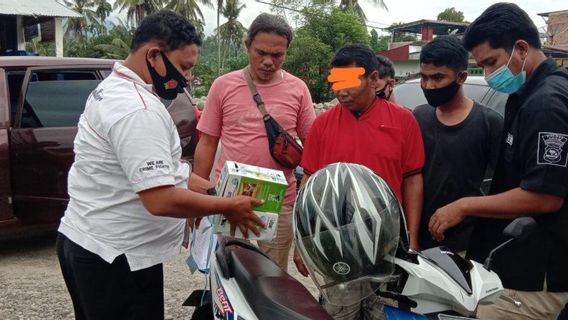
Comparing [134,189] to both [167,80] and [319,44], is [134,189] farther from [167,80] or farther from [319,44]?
[319,44]

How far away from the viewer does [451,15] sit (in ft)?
151

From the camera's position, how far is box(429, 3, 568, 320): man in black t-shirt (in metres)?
1.91

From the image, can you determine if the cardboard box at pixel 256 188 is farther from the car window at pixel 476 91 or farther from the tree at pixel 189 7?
the tree at pixel 189 7

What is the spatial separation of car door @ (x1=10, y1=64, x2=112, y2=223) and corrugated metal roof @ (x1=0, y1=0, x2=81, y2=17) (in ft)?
32.5

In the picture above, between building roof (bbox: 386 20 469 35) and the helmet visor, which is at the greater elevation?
building roof (bbox: 386 20 469 35)

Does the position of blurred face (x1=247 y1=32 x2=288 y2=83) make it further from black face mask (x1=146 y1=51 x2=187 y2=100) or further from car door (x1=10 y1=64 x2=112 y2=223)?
car door (x1=10 y1=64 x2=112 y2=223)

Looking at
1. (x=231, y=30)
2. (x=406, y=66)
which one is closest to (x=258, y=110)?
(x=406, y=66)

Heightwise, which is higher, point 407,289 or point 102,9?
point 102,9

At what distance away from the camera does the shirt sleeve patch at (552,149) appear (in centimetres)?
187

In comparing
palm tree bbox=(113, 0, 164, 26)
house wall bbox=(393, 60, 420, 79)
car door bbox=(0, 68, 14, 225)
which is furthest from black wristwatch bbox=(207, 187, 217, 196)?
palm tree bbox=(113, 0, 164, 26)

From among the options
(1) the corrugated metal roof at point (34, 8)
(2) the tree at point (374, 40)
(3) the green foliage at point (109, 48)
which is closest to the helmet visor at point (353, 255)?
(1) the corrugated metal roof at point (34, 8)

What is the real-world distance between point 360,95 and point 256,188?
73 cm

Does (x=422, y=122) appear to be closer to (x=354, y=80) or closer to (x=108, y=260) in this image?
(x=354, y=80)

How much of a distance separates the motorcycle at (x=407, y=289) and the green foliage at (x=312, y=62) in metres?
18.3
